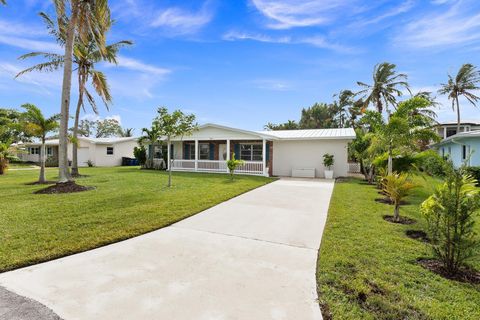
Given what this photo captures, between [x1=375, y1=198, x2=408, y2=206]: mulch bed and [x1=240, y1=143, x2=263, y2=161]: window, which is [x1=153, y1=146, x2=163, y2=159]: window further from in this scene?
[x1=375, y1=198, x2=408, y2=206]: mulch bed

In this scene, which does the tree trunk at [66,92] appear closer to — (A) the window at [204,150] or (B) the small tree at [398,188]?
(A) the window at [204,150]

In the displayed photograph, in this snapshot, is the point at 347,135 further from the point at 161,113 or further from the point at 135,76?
the point at 135,76

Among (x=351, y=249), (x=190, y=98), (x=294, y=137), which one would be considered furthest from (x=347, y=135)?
(x=190, y=98)

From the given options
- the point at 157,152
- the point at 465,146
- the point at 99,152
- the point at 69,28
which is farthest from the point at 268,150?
the point at 99,152

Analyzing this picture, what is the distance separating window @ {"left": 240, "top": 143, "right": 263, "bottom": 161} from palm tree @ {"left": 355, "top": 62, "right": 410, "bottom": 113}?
14.7 m

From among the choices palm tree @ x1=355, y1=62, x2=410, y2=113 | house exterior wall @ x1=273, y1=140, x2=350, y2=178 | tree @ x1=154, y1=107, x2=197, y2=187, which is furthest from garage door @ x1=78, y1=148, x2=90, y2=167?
palm tree @ x1=355, y1=62, x2=410, y2=113

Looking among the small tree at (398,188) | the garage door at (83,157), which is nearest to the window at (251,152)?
the small tree at (398,188)

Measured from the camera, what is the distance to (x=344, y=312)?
8.25 feet

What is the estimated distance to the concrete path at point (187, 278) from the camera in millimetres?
2498

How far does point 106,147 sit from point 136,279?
→ 28.2m

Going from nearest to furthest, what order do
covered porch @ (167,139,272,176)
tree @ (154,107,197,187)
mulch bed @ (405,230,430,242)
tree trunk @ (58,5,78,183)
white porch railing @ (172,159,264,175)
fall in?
mulch bed @ (405,230,430,242)
tree trunk @ (58,5,78,183)
tree @ (154,107,197,187)
white porch railing @ (172,159,264,175)
covered porch @ (167,139,272,176)

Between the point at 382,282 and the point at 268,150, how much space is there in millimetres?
15208

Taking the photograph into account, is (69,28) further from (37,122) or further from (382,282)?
(382,282)

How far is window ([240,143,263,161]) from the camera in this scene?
18.5 m
